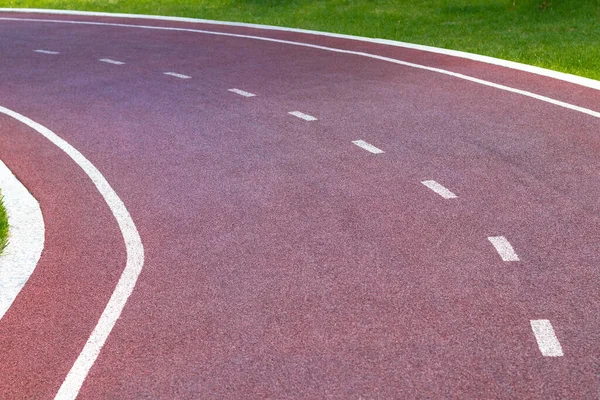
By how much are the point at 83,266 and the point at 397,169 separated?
4006 millimetres

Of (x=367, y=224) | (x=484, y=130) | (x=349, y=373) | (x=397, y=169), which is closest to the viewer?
(x=349, y=373)

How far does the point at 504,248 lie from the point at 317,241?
1677 mm

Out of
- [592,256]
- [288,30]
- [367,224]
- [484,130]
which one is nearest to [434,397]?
[592,256]

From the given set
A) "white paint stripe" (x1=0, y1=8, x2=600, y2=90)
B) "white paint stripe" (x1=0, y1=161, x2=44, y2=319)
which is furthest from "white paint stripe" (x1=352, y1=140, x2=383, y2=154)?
"white paint stripe" (x1=0, y1=8, x2=600, y2=90)

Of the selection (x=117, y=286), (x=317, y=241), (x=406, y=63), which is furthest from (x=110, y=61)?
(x=117, y=286)

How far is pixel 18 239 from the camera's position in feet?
29.8

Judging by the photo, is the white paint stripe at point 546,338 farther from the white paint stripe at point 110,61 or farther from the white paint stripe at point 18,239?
the white paint stripe at point 110,61

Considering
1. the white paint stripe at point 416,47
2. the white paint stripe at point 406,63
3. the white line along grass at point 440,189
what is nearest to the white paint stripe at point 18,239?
the white line along grass at point 440,189

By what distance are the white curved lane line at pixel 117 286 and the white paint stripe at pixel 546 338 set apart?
3.07 meters

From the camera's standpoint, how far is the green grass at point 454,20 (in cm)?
1872

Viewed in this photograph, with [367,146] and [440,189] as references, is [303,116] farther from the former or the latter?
[440,189]

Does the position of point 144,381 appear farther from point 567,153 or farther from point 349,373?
point 567,153

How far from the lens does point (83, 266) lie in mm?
8359

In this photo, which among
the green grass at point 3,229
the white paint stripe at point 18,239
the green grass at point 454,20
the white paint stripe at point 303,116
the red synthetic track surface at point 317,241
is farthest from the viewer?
the green grass at point 454,20
